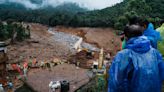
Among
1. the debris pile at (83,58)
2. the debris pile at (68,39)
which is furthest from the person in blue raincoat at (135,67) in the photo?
the debris pile at (68,39)

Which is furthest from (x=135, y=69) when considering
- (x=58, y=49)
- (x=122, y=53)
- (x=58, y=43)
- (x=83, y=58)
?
(x=58, y=43)

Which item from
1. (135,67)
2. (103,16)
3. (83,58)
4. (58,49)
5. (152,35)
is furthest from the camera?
(103,16)

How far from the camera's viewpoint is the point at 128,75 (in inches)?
91.1

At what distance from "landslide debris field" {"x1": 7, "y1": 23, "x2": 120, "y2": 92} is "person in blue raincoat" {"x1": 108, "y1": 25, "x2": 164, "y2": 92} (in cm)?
465

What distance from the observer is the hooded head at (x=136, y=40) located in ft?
7.62

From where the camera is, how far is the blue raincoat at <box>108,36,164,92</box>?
2277 mm

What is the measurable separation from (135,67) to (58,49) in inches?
574

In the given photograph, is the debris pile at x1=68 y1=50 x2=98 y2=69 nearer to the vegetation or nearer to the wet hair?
the vegetation

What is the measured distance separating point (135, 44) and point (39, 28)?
2325 cm

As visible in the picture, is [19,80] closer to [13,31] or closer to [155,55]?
[155,55]

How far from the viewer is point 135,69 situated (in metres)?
2.29

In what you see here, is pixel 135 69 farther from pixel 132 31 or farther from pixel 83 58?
pixel 83 58

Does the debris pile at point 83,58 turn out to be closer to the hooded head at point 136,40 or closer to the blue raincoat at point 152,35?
the blue raincoat at point 152,35

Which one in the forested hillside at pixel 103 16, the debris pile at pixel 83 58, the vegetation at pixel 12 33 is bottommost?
the debris pile at pixel 83 58
